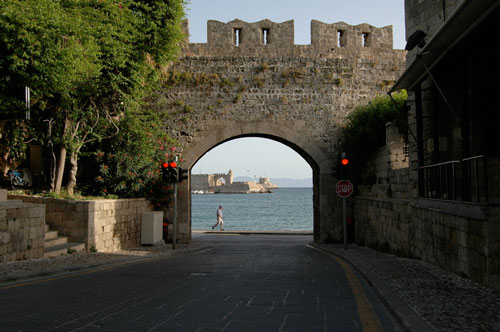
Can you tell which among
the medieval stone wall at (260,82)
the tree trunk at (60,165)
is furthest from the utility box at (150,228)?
the medieval stone wall at (260,82)

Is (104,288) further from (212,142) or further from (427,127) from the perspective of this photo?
(212,142)

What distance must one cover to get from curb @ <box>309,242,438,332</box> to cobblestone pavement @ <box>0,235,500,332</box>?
0.03 ft

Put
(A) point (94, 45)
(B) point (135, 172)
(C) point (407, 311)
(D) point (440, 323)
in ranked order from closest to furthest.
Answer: (D) point (440, 323) → (C) point (407, 311) → (A) point (94, 45) → (B) point (135, 172)

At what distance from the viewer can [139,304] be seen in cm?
592

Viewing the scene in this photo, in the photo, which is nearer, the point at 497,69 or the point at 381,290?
the point at 381,290

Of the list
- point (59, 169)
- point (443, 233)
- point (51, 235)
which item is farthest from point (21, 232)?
point (443, 233)

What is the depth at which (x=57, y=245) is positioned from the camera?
1183cm

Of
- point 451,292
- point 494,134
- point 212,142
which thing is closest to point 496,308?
point 451,292

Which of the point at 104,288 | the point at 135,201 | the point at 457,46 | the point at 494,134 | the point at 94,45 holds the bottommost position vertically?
the point at 104,288

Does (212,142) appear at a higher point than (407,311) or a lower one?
higher

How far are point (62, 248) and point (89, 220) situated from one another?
112cm

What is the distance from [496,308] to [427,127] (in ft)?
21.2

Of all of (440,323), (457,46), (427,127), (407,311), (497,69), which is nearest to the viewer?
(440,323)

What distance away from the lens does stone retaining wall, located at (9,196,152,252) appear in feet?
40.7
